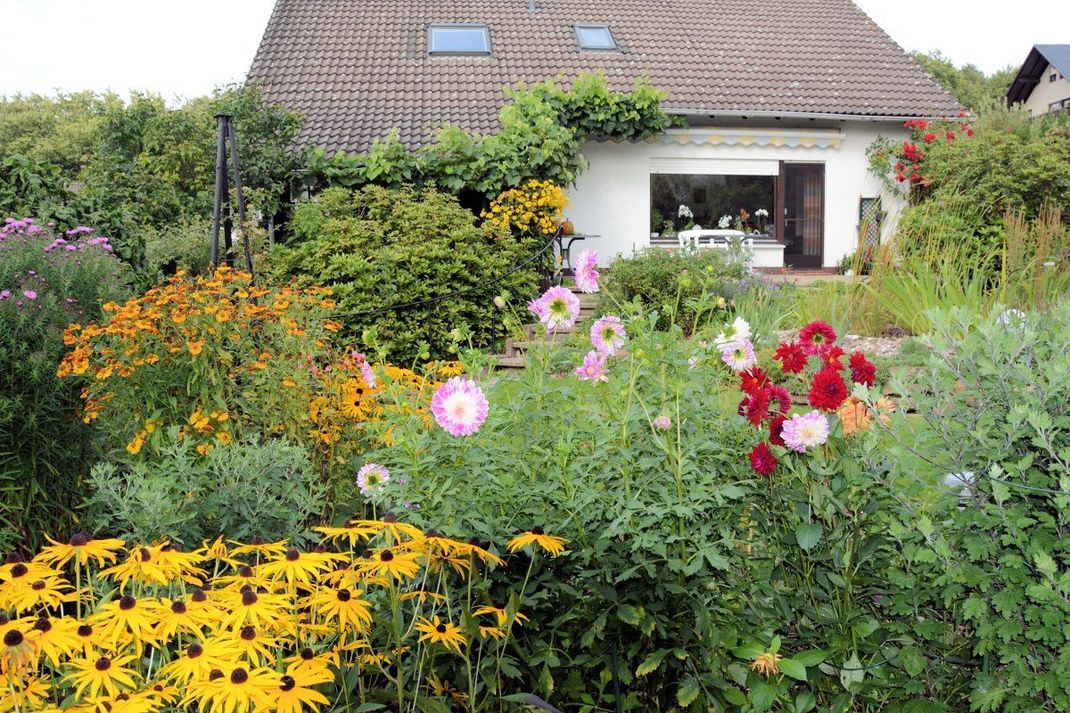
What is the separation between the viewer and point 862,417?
2941 mm

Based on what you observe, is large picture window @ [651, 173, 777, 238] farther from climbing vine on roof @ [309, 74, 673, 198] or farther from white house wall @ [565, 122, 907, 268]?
climbing vine on roof @ [309, 74, 673, 198]

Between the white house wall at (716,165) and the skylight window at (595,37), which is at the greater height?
the skylight window at (595,37)

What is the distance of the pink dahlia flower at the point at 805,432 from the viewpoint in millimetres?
2240

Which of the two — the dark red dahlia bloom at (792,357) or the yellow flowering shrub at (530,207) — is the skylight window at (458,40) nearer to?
the yellow flowering shrub at (530,207)

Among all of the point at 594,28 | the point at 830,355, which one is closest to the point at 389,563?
the point at 830,355

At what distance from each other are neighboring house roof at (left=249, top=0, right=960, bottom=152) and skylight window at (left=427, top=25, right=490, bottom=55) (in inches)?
6.5

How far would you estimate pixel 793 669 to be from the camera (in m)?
2.18

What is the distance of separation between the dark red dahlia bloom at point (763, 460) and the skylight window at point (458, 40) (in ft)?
47.9

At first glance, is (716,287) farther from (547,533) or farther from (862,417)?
(547,533)

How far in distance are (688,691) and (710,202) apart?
14467 millimetres

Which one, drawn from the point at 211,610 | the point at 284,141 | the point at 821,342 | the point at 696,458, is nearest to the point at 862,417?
the point at 821,342

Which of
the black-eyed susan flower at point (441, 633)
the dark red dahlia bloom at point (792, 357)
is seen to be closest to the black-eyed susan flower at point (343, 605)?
the black-eyed susan flower at point (441, 633)

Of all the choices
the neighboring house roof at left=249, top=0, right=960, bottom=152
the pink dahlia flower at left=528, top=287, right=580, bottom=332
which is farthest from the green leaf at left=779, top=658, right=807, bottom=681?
the neighboring house roof at left=249, top=0, right=960, bottom=152

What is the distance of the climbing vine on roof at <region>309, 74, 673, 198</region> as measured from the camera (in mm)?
12008
